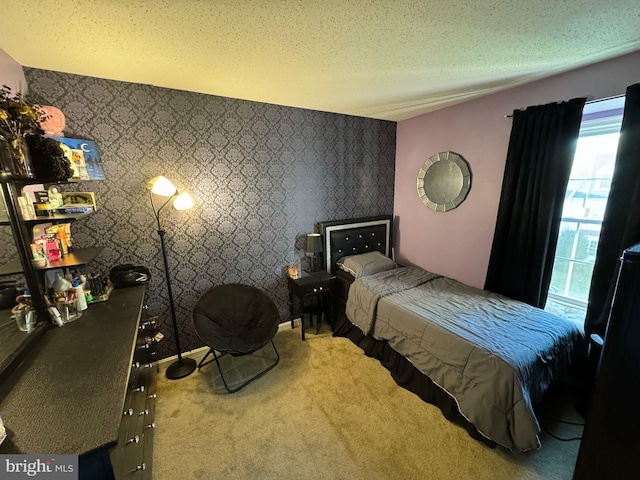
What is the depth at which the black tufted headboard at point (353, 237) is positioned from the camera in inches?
120

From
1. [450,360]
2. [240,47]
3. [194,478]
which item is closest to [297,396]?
[194,478]

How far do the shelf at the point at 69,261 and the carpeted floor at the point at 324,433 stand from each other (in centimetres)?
124

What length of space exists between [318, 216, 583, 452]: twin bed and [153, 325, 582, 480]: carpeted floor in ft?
0.56

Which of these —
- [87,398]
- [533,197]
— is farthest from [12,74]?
[533,197]

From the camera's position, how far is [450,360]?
1.79m

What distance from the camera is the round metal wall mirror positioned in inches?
106

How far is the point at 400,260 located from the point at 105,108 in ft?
11.3

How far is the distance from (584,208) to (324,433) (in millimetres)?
2780

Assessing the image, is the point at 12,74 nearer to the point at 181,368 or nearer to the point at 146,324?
the point at 146,324

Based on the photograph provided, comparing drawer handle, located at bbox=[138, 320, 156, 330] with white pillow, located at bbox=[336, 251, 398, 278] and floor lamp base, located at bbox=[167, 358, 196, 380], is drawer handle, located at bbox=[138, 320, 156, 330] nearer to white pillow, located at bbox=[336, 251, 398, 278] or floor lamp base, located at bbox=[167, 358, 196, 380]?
floor lamp base, located at bbox=[167, 358, 196, 380]

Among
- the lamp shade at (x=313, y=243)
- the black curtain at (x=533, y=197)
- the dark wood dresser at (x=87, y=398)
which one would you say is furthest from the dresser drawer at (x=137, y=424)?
the black curtain at (x=533, y=197)

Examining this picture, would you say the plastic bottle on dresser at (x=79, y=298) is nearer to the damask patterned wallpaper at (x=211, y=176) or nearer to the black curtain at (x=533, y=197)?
the damask patterned wallpaper at (x=211, y=176)

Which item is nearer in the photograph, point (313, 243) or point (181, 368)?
point (181, 368)

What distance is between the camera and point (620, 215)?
1.74 metres
